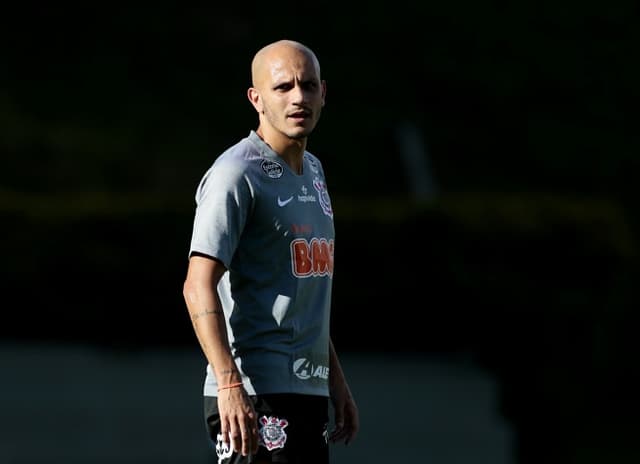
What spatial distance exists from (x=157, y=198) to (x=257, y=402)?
789 cm

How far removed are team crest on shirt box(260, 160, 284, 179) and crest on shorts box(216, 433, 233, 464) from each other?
2.75 ft

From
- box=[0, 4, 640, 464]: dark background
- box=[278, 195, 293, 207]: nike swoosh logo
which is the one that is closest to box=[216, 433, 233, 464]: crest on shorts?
box=[278, 195, 293, 207]: nike swoosh logo

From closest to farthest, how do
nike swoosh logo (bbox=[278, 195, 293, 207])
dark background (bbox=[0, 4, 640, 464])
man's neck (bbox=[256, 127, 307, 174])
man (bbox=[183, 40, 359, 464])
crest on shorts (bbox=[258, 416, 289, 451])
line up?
man (bbox=[183, 40, 359, 464])
crest on shorts (bbox=[258, 416, 289, 451])
nike swoosh logo (bbox=[278, 195, 293, 207])
man's neck (bbox=[256, 127, 307, 174])
dark background (bbox=[0, 4, 640, 464])

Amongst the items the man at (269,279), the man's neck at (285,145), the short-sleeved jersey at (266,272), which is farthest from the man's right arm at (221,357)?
the man's neck at (285,145)

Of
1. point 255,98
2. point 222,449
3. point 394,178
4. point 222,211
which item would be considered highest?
point 394,178

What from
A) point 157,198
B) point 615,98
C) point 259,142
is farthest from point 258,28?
point 259,142

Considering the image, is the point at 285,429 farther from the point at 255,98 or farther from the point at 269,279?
the point at 255,98

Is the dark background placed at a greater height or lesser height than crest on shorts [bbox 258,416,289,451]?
greater

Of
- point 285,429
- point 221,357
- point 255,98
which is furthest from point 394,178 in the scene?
point 221,357

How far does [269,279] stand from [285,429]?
18.6 inches

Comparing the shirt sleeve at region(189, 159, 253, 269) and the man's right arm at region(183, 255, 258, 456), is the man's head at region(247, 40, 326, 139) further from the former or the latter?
the man's right arm at region(183, 255, 258, 456)

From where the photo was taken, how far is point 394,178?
54.4ft

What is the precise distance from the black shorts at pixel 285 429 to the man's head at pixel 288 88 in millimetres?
864

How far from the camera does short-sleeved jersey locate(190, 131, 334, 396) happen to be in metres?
4.20
